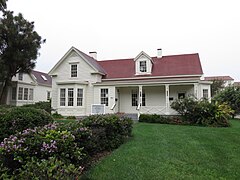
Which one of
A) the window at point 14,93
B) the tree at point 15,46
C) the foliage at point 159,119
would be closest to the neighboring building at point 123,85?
the foliage at point 159,119

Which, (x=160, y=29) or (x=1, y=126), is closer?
(x=1, y=126)

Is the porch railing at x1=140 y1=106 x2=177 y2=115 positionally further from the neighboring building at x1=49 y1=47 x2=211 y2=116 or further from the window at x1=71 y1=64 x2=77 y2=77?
the window at x1=71 y1=64 x2=77 y2=77

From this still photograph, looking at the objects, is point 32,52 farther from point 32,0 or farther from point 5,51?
point 32,0

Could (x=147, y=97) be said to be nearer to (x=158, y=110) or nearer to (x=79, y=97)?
(x=158, y=110)

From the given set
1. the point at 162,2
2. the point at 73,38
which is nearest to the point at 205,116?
the point at 162,2

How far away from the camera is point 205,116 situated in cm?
1363

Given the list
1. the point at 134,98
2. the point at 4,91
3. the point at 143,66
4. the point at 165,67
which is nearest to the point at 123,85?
the point at 134,98

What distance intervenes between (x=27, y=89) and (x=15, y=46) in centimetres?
779

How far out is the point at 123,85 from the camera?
1812cm

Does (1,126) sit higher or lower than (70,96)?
lower

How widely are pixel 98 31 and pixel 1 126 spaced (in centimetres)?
1524

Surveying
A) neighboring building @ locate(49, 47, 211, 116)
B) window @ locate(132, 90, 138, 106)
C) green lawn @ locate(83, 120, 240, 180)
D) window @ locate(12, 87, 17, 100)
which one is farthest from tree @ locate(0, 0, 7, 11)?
green lawn @ locate(83, 120, 240, 180)

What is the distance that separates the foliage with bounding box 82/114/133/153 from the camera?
20.7 ft

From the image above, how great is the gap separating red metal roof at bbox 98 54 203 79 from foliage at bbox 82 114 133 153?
13.1 meters
